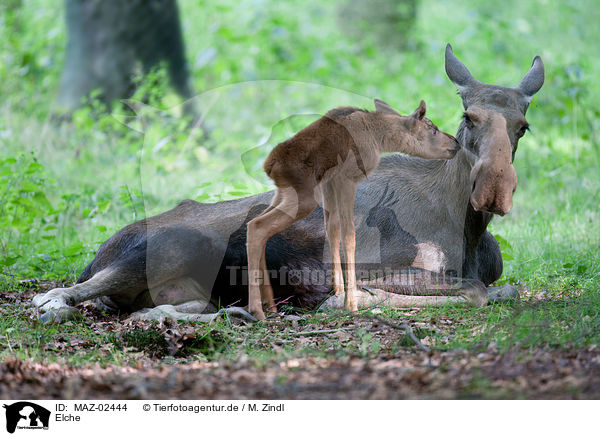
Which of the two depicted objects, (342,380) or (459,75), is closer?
(342,380)

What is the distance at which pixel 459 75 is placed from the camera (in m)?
5.92

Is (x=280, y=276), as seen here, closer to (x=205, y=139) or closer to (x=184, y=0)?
(x=205, y=139)

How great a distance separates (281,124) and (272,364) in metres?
2.08

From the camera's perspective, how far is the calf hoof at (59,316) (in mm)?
5281

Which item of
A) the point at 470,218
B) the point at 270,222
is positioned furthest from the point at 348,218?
the point at 470,218

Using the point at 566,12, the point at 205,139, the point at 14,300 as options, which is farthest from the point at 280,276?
the point at 566,12

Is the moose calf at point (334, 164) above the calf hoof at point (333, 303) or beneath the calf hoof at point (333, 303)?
above

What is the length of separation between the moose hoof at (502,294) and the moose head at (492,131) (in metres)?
0.85

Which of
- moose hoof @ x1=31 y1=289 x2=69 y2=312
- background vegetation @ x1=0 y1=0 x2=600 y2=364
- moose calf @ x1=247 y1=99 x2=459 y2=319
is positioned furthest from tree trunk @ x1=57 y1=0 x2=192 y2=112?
moose calf @ x1=247 y1=99 x2=459 y2=319

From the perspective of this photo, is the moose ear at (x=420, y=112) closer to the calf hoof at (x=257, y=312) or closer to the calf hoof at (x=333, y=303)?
the calf hoof at (x=333, y=303)
